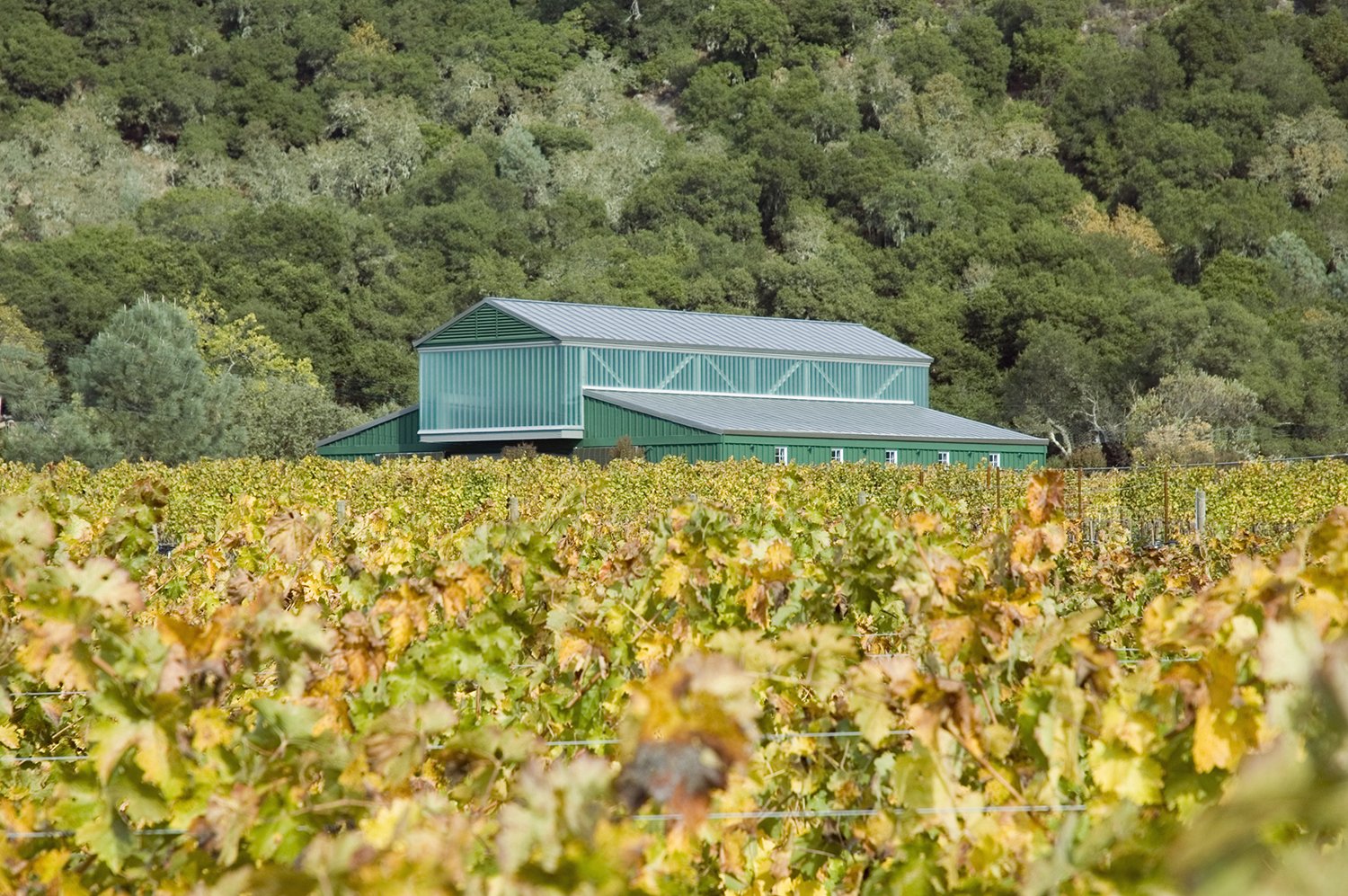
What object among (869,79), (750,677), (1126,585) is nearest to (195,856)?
(750,677)

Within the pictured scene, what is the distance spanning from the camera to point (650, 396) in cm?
4928

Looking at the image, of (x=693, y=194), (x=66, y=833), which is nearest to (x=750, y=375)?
(x=693, y=194)

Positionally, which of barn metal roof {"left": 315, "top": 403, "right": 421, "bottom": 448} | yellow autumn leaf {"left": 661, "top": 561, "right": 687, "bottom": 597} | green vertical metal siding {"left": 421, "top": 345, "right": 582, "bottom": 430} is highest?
green vertical metal siding {"left": 421, "top": 345, "right": 582, "bottom": 430}

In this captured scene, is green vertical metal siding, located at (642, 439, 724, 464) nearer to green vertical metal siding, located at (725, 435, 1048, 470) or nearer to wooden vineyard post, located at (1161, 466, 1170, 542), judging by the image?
green vertical metal siding, located at (725, 435, 1048, 470)

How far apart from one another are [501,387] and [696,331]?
682 cm

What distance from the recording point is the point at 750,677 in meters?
2.69

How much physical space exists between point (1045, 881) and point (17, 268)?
7604cm

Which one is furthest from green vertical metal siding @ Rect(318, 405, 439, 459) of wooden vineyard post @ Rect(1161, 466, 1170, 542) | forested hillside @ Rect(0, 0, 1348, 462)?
wooden vineyard post @ Rect(1161, 466, 1170, 542)

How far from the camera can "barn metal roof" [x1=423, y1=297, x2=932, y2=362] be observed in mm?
49906

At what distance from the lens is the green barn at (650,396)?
4619cm

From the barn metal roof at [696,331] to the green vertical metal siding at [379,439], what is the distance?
4378 mm

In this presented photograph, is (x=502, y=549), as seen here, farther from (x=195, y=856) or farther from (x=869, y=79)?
(x=869, y=79)

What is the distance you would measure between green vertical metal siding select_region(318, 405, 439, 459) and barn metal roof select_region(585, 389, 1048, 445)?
6626 mm

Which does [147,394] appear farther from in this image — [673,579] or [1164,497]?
[673,579]
